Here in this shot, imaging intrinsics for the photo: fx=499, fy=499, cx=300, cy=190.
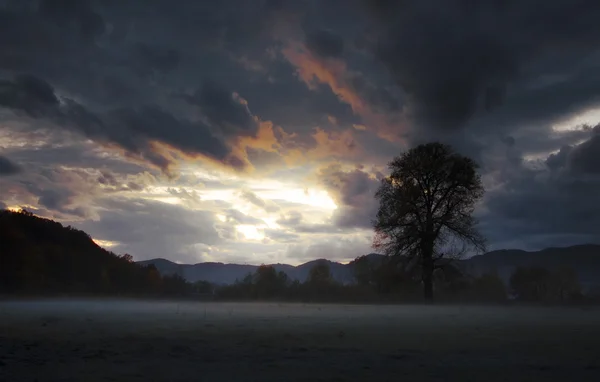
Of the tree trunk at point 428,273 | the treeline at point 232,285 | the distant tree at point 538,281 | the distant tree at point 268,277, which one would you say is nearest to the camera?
the tree trunk at point 428,273

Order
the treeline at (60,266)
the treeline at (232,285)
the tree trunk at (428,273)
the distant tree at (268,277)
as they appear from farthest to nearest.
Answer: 1. the distant tree at (268,277)
2. the treeline at (60,266)
3. the treeline at (232,285)
4. the tree trunk at (428,273)

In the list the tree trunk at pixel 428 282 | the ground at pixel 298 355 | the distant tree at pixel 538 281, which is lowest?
the ground at pixel 298 355

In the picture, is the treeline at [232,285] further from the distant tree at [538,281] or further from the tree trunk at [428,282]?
the tree trunk at [428,282]

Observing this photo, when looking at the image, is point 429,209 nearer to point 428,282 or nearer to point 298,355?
point 428,282

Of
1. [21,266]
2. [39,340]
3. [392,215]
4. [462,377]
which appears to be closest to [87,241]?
[21,266]

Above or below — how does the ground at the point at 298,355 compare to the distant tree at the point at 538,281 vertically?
below

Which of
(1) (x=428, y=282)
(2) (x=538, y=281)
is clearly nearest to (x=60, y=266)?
(1) (x=428, y=282)

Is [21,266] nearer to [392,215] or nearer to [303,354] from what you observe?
[392,215]

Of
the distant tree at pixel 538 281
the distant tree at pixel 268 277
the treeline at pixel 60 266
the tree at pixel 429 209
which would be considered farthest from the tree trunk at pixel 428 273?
the distant tree at pixel 268 277

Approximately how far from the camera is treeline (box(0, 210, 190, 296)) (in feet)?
255

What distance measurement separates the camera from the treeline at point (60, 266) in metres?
77.8

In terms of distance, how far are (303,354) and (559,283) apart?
5710cm

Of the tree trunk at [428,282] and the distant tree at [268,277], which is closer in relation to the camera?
the tree trunk at [428,282]

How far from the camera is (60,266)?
9681 centimetres
